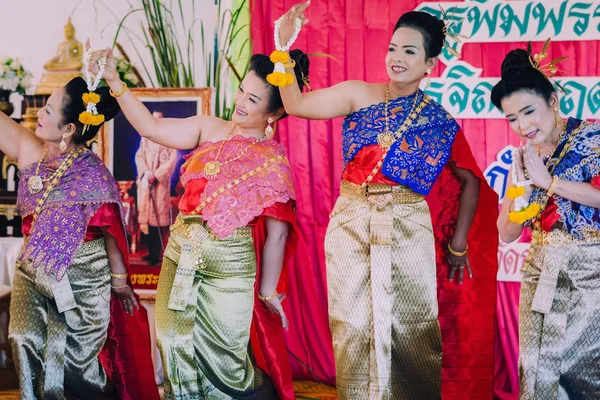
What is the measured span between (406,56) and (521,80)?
48 cm

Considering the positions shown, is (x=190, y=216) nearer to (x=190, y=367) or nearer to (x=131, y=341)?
(x=190, y=367)

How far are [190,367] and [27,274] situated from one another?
0.89 metres

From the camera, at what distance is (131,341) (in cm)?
388

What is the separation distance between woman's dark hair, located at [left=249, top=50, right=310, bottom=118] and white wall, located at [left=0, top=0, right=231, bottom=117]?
157 cm

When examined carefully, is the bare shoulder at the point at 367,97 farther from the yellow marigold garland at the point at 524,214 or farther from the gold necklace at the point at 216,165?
the yellow marigold garland at the point at 524,214

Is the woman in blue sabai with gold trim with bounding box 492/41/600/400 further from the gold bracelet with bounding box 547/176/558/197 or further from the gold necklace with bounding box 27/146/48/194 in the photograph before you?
the gold necklace with bounding box 27/146/48/194

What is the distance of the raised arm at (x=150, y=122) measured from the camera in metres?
3.35

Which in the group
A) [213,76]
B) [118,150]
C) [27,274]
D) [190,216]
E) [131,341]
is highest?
[213,76]

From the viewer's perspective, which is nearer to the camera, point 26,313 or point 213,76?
point 26,313

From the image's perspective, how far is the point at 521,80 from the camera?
318 cm

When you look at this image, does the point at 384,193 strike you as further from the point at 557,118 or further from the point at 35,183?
the point at 35,183

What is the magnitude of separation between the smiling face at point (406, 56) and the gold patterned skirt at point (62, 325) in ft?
5.17

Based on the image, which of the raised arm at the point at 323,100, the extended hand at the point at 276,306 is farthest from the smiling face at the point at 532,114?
the extended hand at the point at 276,306

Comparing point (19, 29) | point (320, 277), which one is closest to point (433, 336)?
point (320, 277)
